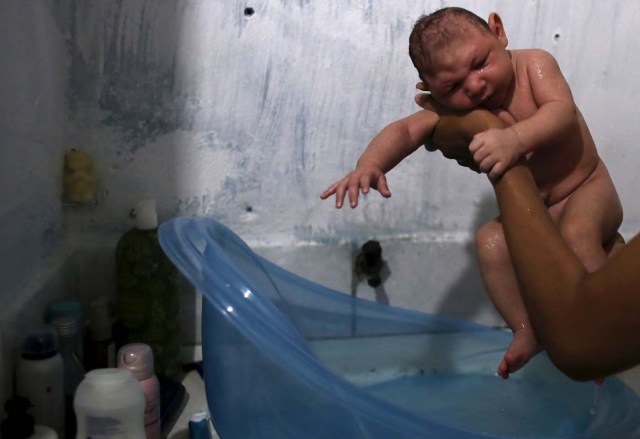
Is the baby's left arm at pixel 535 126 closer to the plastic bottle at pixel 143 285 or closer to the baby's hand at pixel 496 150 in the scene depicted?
the baby's hand at pixel 496 150

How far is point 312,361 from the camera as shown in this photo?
0.74 meters

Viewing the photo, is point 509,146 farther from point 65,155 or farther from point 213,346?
point 65,155

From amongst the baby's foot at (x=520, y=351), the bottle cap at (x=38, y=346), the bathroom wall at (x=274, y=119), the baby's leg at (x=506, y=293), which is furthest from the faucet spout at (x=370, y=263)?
the bottle cap at (x=38, y=346)

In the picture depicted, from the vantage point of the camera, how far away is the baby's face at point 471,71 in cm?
76

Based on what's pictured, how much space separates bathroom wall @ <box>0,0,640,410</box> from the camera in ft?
3.46

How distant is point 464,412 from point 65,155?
2.38ft

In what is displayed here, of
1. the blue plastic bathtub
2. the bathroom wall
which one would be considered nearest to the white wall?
the bathroom wall

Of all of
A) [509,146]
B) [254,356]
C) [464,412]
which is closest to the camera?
[509,146]

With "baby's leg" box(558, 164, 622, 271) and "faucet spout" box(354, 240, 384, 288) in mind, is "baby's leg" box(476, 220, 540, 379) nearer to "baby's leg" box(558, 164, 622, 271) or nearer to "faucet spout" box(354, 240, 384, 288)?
"baby's leg" box(558, 164, 622, 271)

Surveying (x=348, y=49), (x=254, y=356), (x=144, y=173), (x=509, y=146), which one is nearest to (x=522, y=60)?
(x=509, y=146)

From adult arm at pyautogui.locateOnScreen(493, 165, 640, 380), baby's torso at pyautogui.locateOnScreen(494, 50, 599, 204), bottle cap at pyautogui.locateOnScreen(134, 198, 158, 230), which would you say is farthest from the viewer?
bottle cap at pyautogui.locateOnScreen(134, 198, 158, 230)

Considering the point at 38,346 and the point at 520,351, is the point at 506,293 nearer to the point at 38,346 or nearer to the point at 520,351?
the point at 520,351

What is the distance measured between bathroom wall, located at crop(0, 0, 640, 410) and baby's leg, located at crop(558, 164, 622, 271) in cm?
36

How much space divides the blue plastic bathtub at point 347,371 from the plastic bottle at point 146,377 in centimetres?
7
